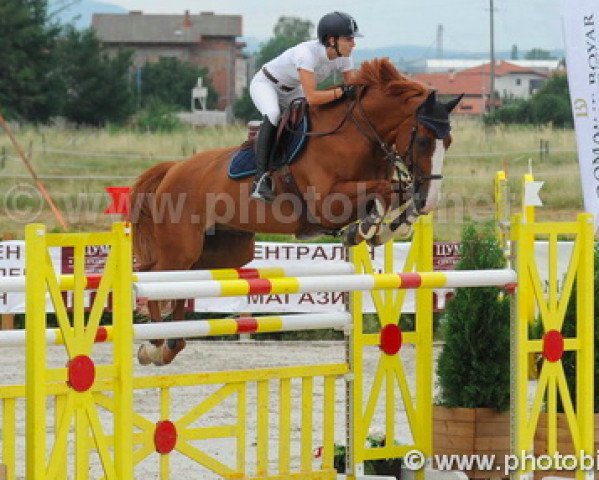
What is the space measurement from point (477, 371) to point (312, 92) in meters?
1.52

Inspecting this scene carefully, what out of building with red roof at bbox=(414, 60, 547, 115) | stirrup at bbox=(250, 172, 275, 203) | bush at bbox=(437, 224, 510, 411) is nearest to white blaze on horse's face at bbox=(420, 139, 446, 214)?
bush at bbox=(437, 224, 510, 411)

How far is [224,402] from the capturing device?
858 cm

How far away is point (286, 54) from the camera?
6.39 meters

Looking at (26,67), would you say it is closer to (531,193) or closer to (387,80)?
(531,193)

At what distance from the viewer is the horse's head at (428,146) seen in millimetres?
5695

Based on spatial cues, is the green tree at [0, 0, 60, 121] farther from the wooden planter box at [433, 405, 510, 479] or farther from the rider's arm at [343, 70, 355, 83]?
the wooden planter box at [433, 405, 510, 479]

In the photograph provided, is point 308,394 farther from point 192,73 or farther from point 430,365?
point 192,73

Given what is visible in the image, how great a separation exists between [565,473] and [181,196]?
2.43 metres

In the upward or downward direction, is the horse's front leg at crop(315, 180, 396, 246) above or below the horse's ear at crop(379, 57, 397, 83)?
below

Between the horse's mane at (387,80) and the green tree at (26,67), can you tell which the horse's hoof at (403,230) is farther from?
the green tree at (26,67)

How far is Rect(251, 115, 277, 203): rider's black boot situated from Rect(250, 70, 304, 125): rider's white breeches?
44mm

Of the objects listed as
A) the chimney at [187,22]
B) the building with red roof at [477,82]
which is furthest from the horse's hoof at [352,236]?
the chimney at [187,22]

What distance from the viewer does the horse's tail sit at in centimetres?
689

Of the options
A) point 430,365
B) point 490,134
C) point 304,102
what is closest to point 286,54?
point 304,102
